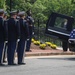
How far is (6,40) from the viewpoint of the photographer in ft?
45.2

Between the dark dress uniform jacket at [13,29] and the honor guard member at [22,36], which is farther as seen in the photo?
the honor guard member at [22,36]

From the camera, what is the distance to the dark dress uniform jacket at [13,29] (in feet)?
45.2

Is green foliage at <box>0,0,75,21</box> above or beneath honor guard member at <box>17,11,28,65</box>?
beneath

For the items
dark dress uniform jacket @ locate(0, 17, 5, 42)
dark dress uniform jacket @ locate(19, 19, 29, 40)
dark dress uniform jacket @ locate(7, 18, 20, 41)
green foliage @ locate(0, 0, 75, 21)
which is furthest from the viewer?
green foliage @ locate(0, 0, 75, 21)

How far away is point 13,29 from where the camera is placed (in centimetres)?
1388

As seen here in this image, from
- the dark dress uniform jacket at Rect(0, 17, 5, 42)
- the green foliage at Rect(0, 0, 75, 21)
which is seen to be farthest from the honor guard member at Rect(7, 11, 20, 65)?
the green foliage at Rect(0, 0, 75, 21)

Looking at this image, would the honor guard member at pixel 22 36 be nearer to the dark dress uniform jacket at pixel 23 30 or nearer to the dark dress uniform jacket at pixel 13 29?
the dark dress uniform jacket at pixel 23 30

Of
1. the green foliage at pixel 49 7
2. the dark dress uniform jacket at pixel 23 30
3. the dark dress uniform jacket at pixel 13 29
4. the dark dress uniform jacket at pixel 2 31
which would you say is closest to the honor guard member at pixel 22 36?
the dark dress uniform jacket at pixel 23 30

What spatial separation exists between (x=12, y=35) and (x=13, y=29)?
0.20 m

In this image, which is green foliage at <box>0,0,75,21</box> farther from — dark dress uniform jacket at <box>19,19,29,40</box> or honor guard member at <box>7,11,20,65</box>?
honor guard member at <box>7,11,20,65</box>

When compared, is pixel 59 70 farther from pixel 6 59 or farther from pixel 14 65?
pixel 6 59

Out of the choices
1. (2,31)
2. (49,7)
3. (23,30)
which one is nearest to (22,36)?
(23,30)

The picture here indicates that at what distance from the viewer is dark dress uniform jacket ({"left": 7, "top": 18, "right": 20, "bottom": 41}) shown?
13781mm

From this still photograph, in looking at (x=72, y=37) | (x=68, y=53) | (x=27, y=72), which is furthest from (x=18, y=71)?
(x=68, y=53)
